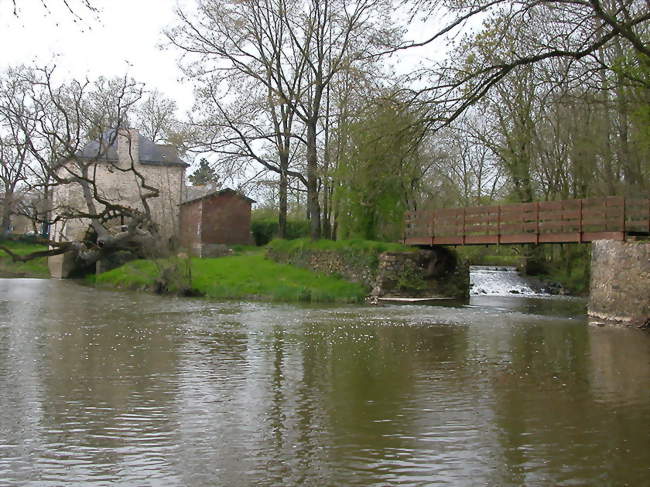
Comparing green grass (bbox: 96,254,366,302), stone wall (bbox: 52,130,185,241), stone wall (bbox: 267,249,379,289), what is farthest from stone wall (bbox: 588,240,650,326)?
stone wall (bbox: 52,130,185,241)

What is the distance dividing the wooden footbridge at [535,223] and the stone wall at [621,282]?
1.70ft

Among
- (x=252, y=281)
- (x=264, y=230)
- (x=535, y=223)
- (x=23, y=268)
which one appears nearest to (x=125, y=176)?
(x=23, y=268)

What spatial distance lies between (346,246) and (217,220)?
13.9 m

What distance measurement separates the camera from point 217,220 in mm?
38438

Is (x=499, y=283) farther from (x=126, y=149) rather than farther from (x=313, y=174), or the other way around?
(x=126, y=149)

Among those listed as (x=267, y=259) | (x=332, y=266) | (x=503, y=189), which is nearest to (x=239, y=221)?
(x=267, y=259)

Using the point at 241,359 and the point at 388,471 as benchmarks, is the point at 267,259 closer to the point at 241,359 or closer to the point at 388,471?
the point at 241,359

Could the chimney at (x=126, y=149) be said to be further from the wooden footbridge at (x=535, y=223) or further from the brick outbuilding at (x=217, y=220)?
the wooden footbridge at (x=535, y=223)

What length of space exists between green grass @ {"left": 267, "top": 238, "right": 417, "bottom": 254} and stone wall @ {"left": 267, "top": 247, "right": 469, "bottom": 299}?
0.54ft

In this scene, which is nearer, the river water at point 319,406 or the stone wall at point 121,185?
the river water at point 319,406

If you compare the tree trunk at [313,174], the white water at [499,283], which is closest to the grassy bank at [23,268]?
the tree trunk at [313,174]

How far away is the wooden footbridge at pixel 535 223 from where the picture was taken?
18.4 m

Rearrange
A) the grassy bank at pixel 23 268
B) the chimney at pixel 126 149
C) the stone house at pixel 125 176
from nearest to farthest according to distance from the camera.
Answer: the grassy bank at pixel 23 268
the stone house at pixel 125 176
the chimney at pixel 126 149

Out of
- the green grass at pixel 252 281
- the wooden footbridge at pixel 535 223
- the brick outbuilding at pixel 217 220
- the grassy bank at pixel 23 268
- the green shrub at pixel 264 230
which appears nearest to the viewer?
the wooden footbridge at pixel 535 223
